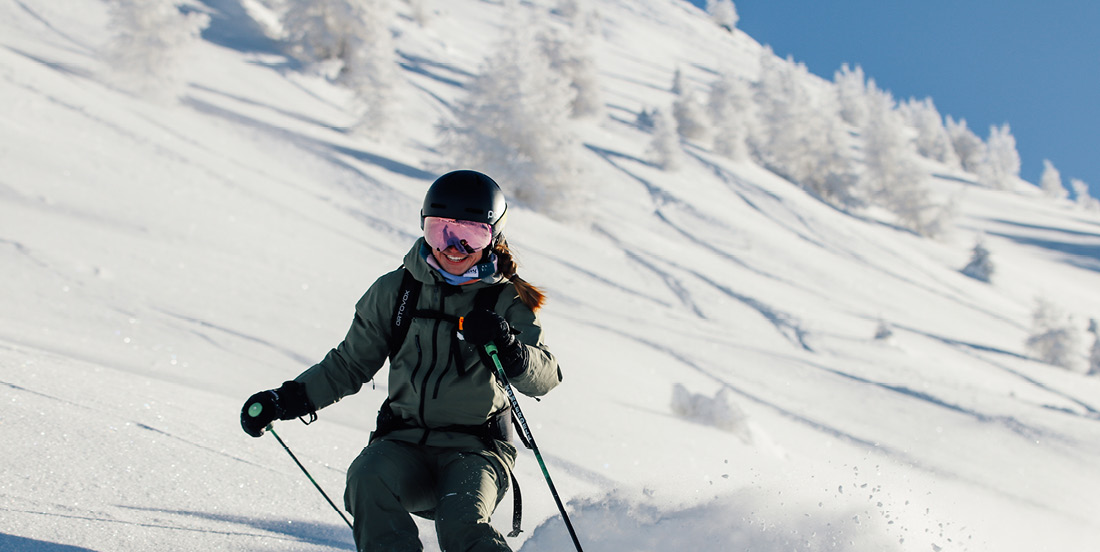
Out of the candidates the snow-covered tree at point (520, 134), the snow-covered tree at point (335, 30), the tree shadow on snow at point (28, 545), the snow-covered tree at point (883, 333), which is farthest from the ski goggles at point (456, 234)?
the snow-covered tree at point (335, 30)

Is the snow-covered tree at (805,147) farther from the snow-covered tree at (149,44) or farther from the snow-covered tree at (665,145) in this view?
the snow-covered tree at (149,44)

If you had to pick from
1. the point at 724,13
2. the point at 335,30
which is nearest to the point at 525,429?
the point at 335,30

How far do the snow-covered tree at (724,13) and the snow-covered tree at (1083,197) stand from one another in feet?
161

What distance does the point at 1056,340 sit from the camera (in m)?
17.8

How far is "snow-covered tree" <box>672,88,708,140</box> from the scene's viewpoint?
116ft

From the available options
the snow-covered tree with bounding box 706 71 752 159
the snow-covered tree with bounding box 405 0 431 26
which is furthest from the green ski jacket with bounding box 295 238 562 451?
the snow-covered tree with bounding box 405 0 431 26

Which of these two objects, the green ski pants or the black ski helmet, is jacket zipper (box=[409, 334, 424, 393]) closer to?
the green ski pants

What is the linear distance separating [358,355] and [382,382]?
4.02 metres

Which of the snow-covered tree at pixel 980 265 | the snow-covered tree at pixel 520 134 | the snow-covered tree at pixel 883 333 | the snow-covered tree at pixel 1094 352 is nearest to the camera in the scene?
the snow-covered tree at pixel 883 333

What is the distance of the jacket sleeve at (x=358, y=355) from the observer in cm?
238

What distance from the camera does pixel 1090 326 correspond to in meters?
21.2

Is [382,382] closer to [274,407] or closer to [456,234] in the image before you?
[274,407]

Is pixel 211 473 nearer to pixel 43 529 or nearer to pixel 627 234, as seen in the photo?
pixel 43 529

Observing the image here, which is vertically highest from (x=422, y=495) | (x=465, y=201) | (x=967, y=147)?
(x=967, y=147)
